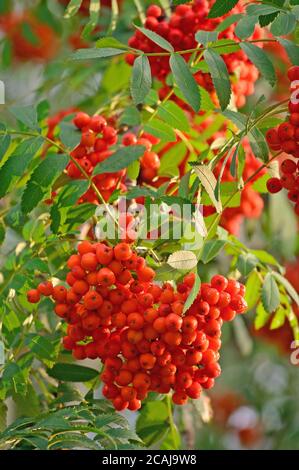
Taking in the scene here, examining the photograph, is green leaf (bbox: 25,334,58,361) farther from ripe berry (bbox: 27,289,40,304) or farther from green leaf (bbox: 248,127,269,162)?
green leaf (bbox: 248,127,269,162)

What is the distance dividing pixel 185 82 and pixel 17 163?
35 centimetres

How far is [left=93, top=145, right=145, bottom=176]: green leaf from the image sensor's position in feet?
6.24

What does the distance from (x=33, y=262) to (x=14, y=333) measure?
0.15 m

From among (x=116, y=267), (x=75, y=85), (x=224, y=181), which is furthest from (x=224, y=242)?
(x=75, y=85)

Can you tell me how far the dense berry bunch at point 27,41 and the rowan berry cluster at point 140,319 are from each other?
1939 mm

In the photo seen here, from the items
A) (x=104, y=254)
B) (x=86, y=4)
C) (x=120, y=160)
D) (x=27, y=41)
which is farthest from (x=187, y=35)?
(x=27, y=41)

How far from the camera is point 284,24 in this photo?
5.80ft

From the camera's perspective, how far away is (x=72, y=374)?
2.06 metres

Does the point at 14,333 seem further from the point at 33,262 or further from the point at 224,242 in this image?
the point at 224,242

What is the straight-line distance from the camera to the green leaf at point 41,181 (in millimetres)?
1896

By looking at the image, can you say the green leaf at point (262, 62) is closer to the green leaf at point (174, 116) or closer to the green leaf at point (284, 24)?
the green leaf at point (284, 24)

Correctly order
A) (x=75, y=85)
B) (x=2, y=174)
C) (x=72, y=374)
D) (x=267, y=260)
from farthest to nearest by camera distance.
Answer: (x=75, y=85)
(x=267, y=260)
(x=72, y=374)
(x=2, y=174)

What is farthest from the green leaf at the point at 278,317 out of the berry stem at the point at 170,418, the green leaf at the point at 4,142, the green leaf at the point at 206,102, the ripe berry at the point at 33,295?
the green leaf at the point at 4,142

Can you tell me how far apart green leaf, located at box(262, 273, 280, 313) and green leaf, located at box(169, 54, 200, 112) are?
42 cm
